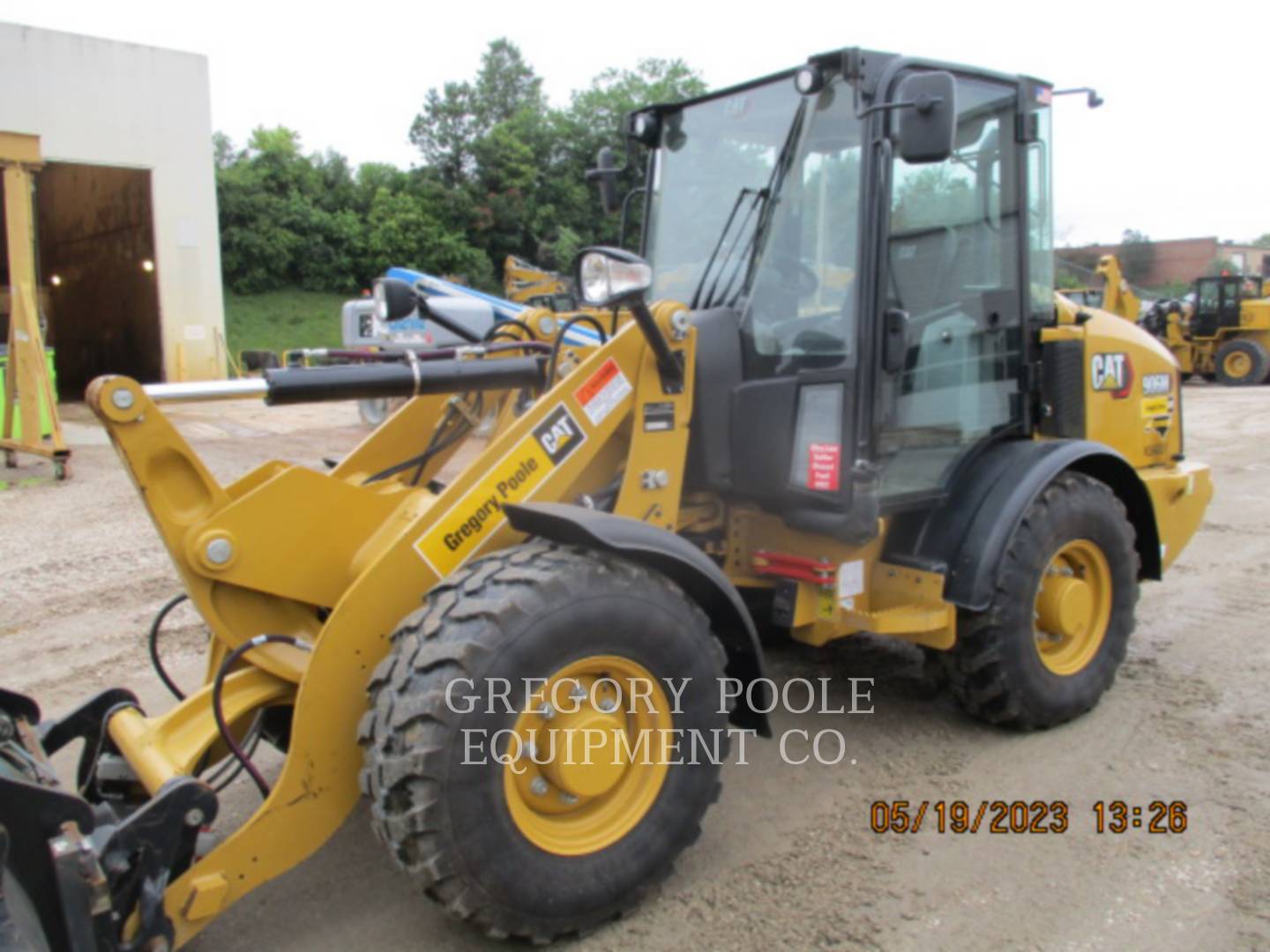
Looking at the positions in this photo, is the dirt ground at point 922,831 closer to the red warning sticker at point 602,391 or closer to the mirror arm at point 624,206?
the red warning sticker at point 602,391

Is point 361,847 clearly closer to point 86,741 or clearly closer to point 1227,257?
point 86,741

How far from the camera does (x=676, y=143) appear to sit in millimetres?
4277

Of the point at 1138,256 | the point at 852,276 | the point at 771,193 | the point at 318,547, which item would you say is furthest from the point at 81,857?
the point at 1138,256

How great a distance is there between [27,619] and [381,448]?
3059 mm

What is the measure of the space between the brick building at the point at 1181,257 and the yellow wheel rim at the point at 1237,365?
3341 cm

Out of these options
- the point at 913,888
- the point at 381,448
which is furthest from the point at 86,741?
the point at 913,888

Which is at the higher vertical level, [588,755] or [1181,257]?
[1181,257]

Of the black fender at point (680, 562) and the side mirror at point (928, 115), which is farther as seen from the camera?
the side mirror at point (928, 115)

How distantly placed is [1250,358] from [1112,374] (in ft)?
62.2

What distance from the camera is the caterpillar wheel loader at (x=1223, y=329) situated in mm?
20656

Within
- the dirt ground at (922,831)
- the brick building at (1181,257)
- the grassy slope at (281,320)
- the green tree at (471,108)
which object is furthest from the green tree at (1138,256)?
the dirt ground at (922,831)

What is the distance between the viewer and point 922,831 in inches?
133

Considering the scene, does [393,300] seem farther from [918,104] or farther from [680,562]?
[918,104]

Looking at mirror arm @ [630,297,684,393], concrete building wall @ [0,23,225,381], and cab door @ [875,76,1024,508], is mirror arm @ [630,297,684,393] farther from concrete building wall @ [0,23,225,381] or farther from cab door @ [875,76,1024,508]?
concrete building wall @ [0,23,225,381]
